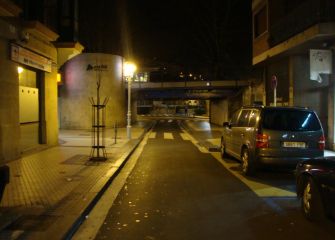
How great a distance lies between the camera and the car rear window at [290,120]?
10656 mm

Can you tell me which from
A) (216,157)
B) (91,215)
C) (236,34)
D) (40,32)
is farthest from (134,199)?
(236,34)

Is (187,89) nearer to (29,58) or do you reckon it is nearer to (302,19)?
(302,19)

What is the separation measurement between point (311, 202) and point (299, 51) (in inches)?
522

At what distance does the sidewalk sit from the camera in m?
5.91

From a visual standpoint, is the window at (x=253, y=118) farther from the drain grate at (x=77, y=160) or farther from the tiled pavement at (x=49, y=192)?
the drain grate at (x=77, y=160)

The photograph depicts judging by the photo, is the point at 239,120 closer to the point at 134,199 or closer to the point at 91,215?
the point at 134,199

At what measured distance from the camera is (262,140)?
1055cm

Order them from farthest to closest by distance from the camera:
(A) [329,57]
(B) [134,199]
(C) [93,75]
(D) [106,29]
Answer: (D) [106,29] → (C) [93,75] → (A) [329,57] → (B) [134,199]

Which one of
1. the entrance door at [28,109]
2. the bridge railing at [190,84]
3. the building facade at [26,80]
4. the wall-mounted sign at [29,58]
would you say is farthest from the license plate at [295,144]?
the bridge railing at [190,84]

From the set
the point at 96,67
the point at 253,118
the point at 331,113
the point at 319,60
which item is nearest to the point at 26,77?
the point at 253,118

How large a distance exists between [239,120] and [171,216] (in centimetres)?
609

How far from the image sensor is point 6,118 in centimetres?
1256

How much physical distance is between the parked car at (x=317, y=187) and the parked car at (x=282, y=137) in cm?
331

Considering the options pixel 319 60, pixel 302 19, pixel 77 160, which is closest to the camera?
pixel 77 160
